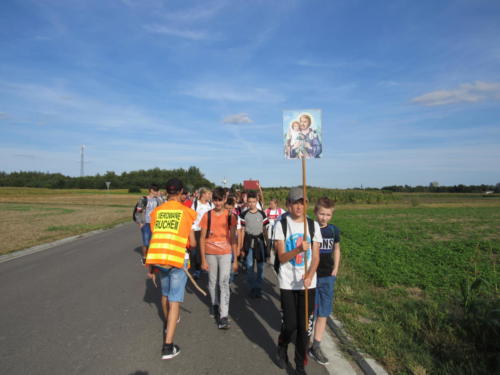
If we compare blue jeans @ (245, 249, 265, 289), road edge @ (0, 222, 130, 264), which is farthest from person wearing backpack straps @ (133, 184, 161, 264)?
road edge @ (0, 222, 130, 264)

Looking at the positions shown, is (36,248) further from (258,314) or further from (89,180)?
(89,180)

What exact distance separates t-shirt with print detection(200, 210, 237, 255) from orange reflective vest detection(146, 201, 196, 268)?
86 cm

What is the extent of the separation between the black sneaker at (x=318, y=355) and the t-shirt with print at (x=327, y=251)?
797 mm

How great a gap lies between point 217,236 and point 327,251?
155 cm

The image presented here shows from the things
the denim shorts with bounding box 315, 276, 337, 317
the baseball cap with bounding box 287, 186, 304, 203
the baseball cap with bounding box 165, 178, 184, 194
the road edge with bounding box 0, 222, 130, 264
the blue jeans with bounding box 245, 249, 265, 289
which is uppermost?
the baseball cap with bounding box 165, 178, 184, 194

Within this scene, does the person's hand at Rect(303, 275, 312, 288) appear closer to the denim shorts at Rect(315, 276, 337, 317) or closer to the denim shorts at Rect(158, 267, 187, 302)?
the denim shorts at Rect(315, 276, 337, 317)

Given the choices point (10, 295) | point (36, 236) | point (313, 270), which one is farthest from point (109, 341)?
point (36, 236)

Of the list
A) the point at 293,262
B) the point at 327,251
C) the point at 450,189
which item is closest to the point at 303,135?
the point at 327,251

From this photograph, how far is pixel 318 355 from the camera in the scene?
3.66 metres

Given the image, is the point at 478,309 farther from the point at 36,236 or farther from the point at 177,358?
the point at 36,236

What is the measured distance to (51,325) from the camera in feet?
15.0

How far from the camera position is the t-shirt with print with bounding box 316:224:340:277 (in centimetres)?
376

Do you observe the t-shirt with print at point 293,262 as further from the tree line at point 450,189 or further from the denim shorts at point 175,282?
the tree line at point 450,189

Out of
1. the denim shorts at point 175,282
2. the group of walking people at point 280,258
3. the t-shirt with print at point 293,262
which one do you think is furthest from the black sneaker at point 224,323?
the t-shirt with print at point 293,262
